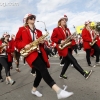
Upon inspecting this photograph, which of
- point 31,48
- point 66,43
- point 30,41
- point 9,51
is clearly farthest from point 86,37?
point 31,48

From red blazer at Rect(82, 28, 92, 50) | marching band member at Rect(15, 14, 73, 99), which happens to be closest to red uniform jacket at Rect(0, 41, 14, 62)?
marching band member at Rect(15, 14, 73, 99)

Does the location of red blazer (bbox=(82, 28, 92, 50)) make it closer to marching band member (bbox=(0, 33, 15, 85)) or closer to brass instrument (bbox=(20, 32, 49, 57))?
marching band member (bbox=(0, 33, 15, 85))

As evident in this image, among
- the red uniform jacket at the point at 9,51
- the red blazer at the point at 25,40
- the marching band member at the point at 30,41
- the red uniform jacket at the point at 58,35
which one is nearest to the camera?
the marching band member at the point at 30,41

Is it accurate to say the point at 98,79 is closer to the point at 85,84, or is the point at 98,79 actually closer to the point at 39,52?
the point at 85,84

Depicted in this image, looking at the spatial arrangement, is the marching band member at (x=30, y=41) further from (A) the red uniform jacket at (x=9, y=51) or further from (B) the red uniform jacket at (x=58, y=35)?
(A) the red uniform jacket at (x=9, y=51)

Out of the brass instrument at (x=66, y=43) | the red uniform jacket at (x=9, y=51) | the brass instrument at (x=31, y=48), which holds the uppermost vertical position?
the brass instrument at (x=31, y=48)

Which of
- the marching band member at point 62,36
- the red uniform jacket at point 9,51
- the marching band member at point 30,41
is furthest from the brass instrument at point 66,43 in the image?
the red uniform jacket at point 9,51

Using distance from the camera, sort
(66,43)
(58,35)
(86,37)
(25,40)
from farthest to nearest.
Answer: (86,37) < (58,35) < (66,43) < (25,40)

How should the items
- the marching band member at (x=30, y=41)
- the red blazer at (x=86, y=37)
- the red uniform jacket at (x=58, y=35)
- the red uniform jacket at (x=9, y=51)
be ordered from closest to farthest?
the marching band member at (x=30, y=41), the red uniform jacket at (x=58, y=35), the red uniform jacket at (x=9, y=51), the red blazer at (x=86, y=37)

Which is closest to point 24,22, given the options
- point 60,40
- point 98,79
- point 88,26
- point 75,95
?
point 60,40

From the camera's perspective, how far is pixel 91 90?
4.38 meters

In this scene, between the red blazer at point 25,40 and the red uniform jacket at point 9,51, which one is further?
the red uniform jacket at point 9,51

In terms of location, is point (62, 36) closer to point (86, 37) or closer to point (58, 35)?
point (58, 35)

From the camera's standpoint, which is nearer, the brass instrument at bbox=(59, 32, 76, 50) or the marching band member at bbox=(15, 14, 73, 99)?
the marching band member at bbox=(15, 14, 73, 99)
